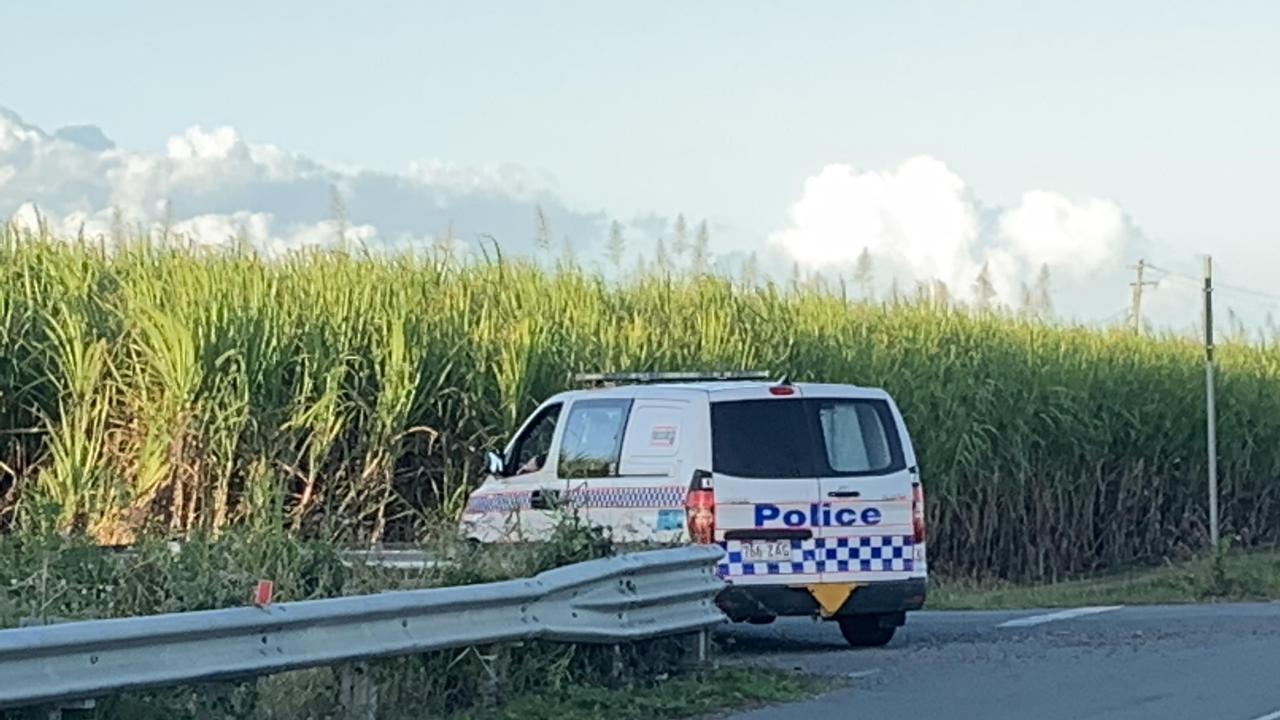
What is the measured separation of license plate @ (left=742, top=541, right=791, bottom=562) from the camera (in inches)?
600

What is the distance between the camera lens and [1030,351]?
30.7 meters

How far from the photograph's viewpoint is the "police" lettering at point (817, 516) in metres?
15.3

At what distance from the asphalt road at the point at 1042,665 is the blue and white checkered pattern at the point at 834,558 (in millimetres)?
632

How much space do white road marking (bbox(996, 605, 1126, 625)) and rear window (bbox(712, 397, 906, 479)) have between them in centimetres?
277

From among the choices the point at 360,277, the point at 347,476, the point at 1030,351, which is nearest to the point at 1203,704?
the point at 347,476

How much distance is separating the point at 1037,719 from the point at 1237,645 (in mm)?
4740

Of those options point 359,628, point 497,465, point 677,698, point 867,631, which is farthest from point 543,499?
point 359,628

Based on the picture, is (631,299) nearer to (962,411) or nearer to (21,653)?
(962,411)

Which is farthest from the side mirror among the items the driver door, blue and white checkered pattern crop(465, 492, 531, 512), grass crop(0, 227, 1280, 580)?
grass crop(0, 227, 1280, 580)

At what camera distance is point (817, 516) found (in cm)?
1541

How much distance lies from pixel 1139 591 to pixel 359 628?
49.0 feet

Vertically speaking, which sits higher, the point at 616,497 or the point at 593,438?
the point at 593,438

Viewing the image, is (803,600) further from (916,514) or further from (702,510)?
(916,514)

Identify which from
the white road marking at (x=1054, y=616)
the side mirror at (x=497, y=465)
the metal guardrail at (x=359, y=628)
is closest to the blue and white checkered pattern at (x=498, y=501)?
the side mirror at (x=497, y=465)
